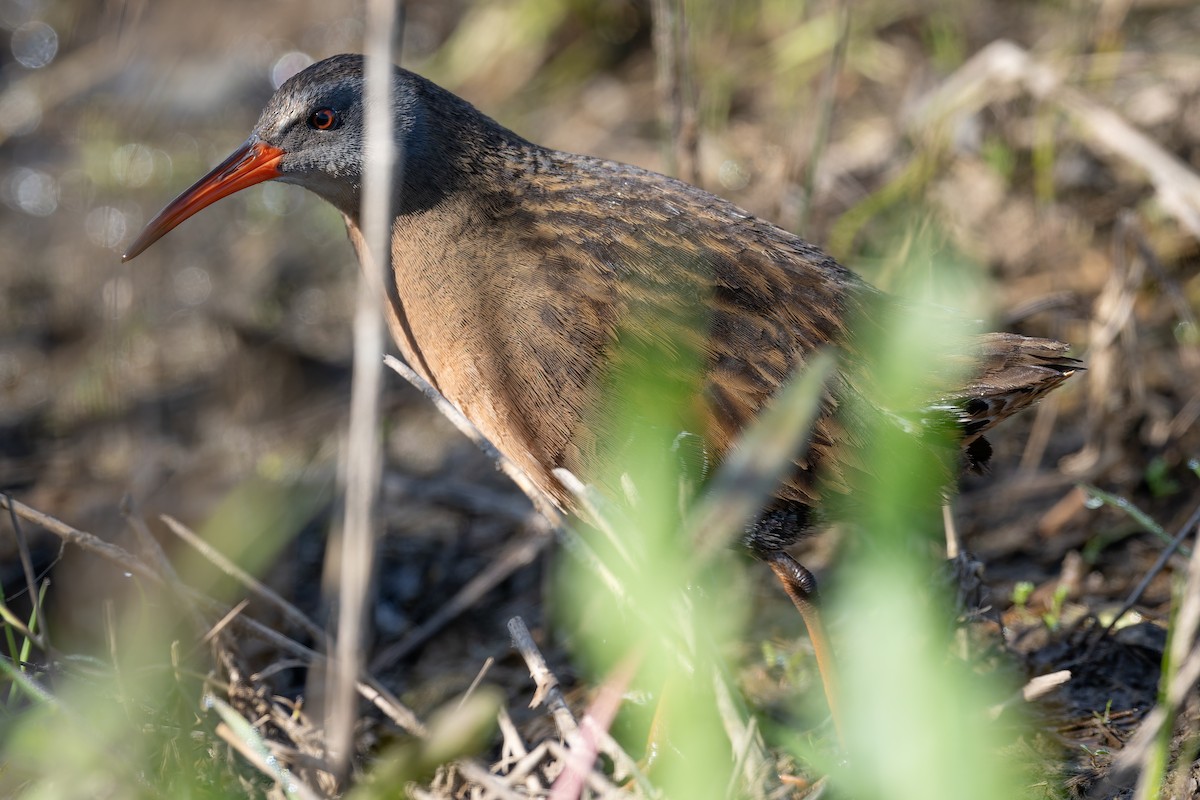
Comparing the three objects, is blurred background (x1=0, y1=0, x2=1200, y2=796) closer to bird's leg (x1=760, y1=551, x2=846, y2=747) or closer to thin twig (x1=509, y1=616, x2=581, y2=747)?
bird's leg (x1=760, y1=551, x2=846, y2=747)

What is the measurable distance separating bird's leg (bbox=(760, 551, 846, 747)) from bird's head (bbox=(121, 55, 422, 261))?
1.33 meters

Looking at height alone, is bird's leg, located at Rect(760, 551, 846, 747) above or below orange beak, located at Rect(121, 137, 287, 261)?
below

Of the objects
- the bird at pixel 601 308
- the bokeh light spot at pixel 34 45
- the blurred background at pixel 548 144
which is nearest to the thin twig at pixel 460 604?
the blurred background at pixel 548 144

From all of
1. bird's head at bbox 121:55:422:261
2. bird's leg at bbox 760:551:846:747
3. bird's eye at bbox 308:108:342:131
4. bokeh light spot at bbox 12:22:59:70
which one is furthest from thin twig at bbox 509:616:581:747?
bokeh light spot at bbox 12:22:59:70

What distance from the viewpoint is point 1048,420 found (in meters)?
3.44

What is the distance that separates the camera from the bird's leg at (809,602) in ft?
8.35

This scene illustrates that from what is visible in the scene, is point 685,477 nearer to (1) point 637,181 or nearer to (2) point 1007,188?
(1) point 637,181

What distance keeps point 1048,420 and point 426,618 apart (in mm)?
1901

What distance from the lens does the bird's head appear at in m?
2.81

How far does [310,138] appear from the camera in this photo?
2.83m

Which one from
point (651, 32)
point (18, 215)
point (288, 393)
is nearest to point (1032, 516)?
point (288, 393)

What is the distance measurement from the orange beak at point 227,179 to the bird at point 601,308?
0.01 m

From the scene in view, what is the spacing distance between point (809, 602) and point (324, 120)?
1.61 meters

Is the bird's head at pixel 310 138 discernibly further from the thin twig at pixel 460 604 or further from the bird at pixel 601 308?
the thin twig at pixel 460 604
